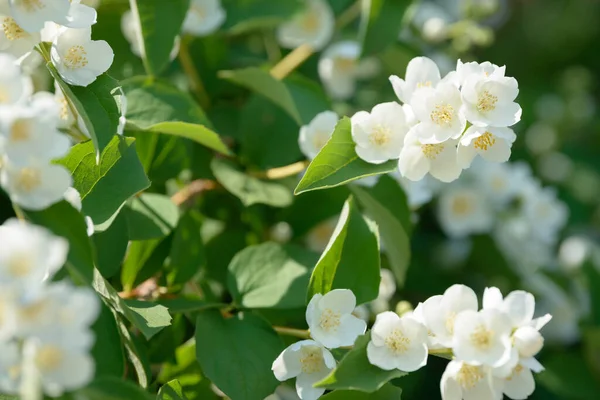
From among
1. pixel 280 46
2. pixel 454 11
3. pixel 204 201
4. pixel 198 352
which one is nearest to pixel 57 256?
pixel 198 352

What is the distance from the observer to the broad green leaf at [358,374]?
2.82 feet

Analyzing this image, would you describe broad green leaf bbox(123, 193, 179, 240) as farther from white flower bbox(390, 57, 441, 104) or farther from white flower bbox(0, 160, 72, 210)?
white flower bbox(390, 57, 441, 104)

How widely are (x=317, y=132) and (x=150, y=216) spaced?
34 centimetres

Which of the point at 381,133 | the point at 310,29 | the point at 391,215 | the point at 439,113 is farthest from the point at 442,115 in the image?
the point at 310,29

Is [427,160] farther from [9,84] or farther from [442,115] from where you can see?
[9,84]

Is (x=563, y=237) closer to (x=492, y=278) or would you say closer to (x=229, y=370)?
(x=492, y=278)

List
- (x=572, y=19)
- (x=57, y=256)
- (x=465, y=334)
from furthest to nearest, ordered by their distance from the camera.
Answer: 1. (x=572, y=19)
2. (x=465, y=334)
3. (x=57, y=256)

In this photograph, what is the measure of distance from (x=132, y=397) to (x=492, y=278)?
1262 mm

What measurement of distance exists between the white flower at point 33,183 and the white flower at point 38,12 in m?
0.23

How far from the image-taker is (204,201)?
1448mm

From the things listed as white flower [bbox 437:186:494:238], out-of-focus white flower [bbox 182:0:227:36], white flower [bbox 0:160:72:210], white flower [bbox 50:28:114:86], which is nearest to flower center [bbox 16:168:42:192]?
white flower [bbox 0:160:72:210]

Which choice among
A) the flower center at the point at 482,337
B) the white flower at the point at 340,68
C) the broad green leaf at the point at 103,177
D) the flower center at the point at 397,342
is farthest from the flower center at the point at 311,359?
the white flower at the point at 340,68

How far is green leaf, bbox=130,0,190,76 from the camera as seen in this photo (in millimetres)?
1226

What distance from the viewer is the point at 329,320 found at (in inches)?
38.1
